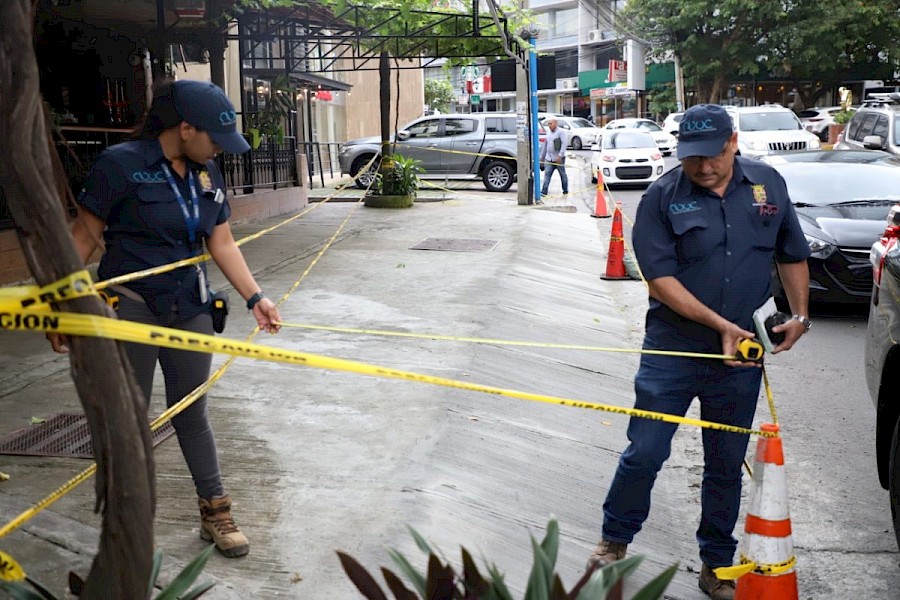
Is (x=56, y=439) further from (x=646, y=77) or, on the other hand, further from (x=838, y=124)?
(x=646, y=77)

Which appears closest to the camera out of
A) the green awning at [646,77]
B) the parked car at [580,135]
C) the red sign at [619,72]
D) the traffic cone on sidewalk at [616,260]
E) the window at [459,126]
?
the traffic cone on sidewalk at [616,260]

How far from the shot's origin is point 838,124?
32562 millimetres

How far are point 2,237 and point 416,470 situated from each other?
694cm

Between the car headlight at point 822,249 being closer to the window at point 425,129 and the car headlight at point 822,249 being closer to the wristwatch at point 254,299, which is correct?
the wristwatch at point 254,299

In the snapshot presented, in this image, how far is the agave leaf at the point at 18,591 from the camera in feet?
7.79

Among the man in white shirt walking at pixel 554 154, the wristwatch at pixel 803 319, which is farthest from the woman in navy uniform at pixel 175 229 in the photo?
the man in white shirt walking at pixel 554 154

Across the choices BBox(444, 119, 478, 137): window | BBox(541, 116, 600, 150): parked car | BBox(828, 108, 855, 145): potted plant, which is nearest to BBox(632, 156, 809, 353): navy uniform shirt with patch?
BBox(444, 119, 478, 137): window

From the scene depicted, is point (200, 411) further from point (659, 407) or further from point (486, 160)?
point (486, 160)

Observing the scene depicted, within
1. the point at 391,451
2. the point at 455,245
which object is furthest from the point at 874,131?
the point at 391,451

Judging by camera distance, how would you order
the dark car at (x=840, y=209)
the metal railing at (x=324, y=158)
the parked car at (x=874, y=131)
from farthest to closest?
1. the metal railing at (x=324, y=158)
2. the parked car at (x=874, y=131)
3. the dark car at (x=840, y=209)

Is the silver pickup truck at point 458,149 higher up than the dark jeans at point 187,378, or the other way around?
the silver pickup truck at point 458,149

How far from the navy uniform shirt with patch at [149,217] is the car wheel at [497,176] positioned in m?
19.6

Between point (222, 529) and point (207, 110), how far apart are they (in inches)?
63.5

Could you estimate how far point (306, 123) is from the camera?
30.7 m
